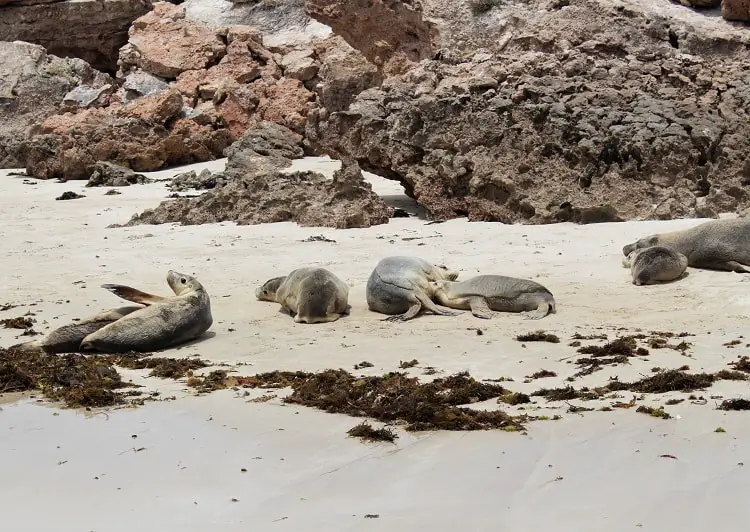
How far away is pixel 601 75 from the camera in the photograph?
12.4 m

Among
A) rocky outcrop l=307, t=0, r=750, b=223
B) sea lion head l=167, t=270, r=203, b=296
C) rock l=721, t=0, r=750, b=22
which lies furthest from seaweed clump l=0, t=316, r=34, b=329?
rock l=721, t=0, r=750, b=22

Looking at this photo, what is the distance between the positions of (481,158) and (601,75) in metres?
1.92

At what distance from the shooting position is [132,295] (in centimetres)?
700

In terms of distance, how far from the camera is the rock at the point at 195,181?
15484 mm

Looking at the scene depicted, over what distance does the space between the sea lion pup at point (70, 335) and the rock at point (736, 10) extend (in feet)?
36.6

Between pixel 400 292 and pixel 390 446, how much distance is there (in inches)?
145

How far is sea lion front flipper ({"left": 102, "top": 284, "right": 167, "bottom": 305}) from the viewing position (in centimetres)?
690

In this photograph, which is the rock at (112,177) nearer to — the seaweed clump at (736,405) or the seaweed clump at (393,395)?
the seaweed clump at (393,395)

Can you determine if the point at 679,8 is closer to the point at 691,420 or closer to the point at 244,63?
the point at 244,63


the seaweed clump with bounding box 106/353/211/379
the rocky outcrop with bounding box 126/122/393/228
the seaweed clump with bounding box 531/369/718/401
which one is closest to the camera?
the seaweed clump with bounding box 531/369/718/401

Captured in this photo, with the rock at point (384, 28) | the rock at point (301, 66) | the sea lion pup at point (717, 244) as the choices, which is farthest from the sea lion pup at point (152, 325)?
the rock at point (301, 66)

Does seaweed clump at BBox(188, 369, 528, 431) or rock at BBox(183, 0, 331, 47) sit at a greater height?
rock at BBox(183, 0, 331, 47)

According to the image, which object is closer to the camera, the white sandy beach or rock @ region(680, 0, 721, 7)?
the white sandy beach

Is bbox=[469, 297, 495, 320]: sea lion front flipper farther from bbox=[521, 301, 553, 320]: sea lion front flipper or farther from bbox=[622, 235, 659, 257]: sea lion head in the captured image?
bbox=[622, 235, 659, 257]: sea lion head
